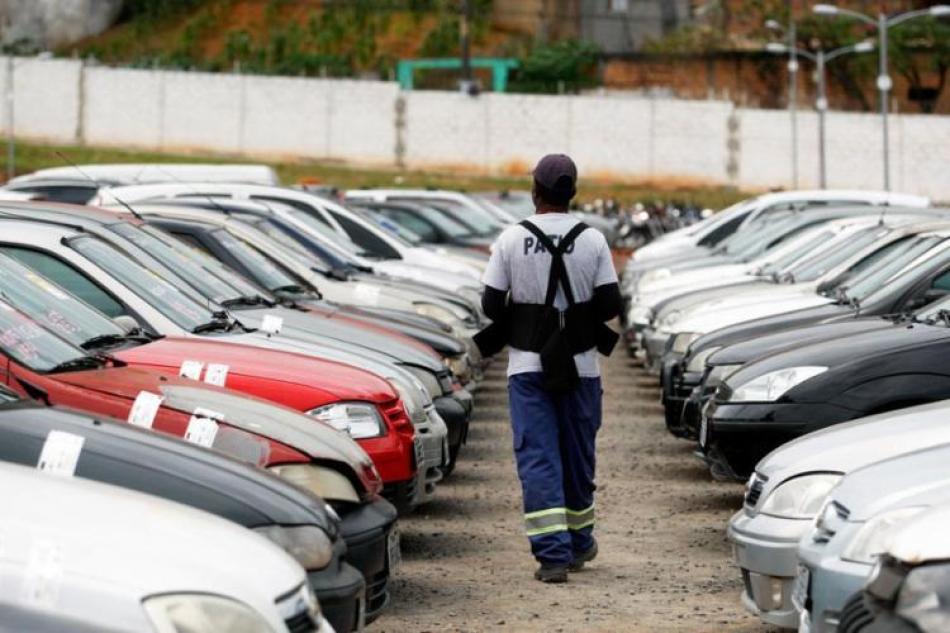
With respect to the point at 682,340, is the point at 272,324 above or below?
above

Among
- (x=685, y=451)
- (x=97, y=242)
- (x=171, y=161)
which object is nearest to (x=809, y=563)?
(x=97, y=242)

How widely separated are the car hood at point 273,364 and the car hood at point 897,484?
319cm

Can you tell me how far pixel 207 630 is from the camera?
5.31 m

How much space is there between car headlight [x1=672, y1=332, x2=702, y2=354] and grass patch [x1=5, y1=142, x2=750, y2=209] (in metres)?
58.9

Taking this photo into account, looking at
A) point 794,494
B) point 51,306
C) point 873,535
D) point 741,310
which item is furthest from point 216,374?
point 741,310

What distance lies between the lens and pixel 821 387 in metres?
11.2

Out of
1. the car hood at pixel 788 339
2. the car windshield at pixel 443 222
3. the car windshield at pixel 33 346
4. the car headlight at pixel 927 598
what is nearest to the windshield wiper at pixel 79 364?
the car windshield at pixel 33 346

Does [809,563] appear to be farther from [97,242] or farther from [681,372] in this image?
[681,372]

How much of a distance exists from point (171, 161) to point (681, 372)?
6609 centimetres

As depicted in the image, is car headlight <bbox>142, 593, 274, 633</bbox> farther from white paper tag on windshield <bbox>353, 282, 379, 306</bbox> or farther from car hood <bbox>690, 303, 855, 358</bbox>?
white paper tag on windshield <bbox>353, 282, 379, 306</bbox>

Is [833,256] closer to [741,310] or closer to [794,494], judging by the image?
[741,310]

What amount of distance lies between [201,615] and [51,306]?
458 centimetres

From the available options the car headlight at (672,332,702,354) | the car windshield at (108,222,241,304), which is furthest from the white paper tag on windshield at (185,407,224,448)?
the car headlight at (672,332,702,354)

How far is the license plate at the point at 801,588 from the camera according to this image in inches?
300
